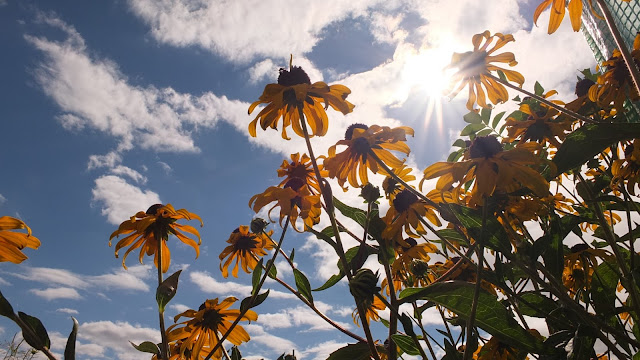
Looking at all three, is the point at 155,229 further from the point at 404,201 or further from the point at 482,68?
the point at 482,68

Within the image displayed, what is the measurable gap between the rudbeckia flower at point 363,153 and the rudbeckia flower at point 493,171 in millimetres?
338

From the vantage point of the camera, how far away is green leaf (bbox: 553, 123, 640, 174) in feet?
3.04

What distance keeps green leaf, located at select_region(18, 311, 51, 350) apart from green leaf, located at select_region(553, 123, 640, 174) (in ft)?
4.68

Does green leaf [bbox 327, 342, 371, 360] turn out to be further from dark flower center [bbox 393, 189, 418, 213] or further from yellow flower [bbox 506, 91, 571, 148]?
yellow flower [bbox 506, 91, 571, 148]

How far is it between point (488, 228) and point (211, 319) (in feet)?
5.81

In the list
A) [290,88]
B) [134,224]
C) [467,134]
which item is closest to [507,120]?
[467,134]

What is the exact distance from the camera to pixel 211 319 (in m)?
2.31

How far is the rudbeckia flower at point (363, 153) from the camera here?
5.29 ft

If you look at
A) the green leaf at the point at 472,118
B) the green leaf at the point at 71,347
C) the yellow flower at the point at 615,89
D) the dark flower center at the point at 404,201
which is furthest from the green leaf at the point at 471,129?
the green leaf at the point at 71,347

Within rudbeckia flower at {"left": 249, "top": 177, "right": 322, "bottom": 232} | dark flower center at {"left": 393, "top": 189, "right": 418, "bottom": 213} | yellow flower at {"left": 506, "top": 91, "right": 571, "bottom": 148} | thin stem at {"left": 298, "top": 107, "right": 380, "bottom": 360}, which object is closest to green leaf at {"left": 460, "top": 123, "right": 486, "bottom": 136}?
yellow flower at {"left": 506, "top": 91, "right": 571, "bottom": 148}

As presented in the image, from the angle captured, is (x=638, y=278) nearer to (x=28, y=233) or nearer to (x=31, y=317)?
(x=31, y=317)

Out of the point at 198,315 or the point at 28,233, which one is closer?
the point at 28,233

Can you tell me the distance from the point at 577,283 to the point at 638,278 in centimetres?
98

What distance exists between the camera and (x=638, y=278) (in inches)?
56.8
